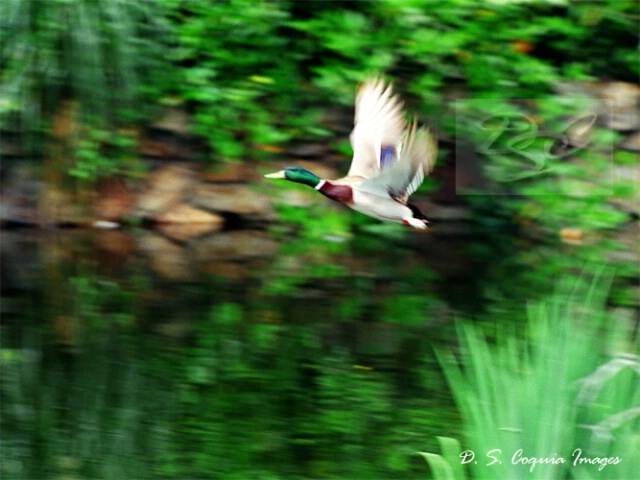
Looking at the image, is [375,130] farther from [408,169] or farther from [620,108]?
[620,108]

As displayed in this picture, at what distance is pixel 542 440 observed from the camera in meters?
1.68

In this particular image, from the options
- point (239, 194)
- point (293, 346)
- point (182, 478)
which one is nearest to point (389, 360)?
point (293, 346)

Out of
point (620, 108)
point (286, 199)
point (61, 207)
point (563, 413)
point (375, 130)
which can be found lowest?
point (61, 207)

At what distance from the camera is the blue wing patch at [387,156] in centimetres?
140

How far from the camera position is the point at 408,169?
1407 mm

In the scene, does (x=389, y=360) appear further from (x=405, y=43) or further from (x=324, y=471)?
(x=405, y=43)

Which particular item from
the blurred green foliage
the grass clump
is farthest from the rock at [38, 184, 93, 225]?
the grass clump

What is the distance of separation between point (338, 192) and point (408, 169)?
0.54 ft

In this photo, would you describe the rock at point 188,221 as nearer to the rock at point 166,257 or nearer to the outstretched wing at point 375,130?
the rock at point 166,257

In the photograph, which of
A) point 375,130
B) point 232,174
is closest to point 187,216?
point 232,174

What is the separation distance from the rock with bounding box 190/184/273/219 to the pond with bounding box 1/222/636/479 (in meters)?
0.22

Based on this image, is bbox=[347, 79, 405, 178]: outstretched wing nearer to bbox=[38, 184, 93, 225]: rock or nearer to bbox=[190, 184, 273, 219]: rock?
bbox=[190, 184, 273, 219]: rock

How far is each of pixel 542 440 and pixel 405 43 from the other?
13.3 feet

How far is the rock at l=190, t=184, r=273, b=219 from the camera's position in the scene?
5.65m
